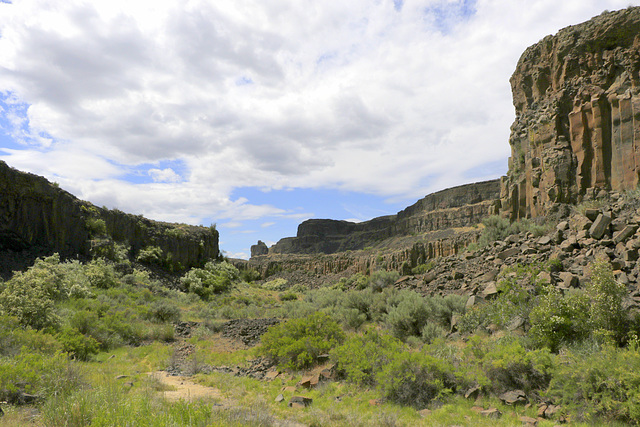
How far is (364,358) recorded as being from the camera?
774cm

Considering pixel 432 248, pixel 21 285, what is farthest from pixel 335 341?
pixel 432 248

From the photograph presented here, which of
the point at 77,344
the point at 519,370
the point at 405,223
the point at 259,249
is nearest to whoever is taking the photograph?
the point at 519,370

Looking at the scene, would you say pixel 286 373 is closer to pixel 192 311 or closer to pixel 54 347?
pixel 54 347

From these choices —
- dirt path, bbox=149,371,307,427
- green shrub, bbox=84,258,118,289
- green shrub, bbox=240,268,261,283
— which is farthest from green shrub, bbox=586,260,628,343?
green shrub, bbox=240,268,261,283

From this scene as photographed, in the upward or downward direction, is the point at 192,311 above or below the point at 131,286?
below

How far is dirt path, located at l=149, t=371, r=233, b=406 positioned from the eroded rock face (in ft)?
54.6

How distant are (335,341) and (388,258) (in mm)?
26713

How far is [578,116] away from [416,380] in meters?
15.7

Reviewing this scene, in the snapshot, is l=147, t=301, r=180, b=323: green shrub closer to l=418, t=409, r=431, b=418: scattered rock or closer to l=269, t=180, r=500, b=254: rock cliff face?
l=418, t=409, r=431, b=418: scattered rock

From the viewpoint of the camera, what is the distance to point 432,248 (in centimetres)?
3334

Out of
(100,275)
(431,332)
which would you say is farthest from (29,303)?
(431,332)

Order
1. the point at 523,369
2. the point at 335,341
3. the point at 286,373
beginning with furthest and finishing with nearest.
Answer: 1. the point at 335,341
2. the point at 286,373
3. the point at 523,369

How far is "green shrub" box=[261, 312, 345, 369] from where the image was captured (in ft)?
31.2

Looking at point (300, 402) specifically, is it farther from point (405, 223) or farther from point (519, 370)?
point (405, 223)
